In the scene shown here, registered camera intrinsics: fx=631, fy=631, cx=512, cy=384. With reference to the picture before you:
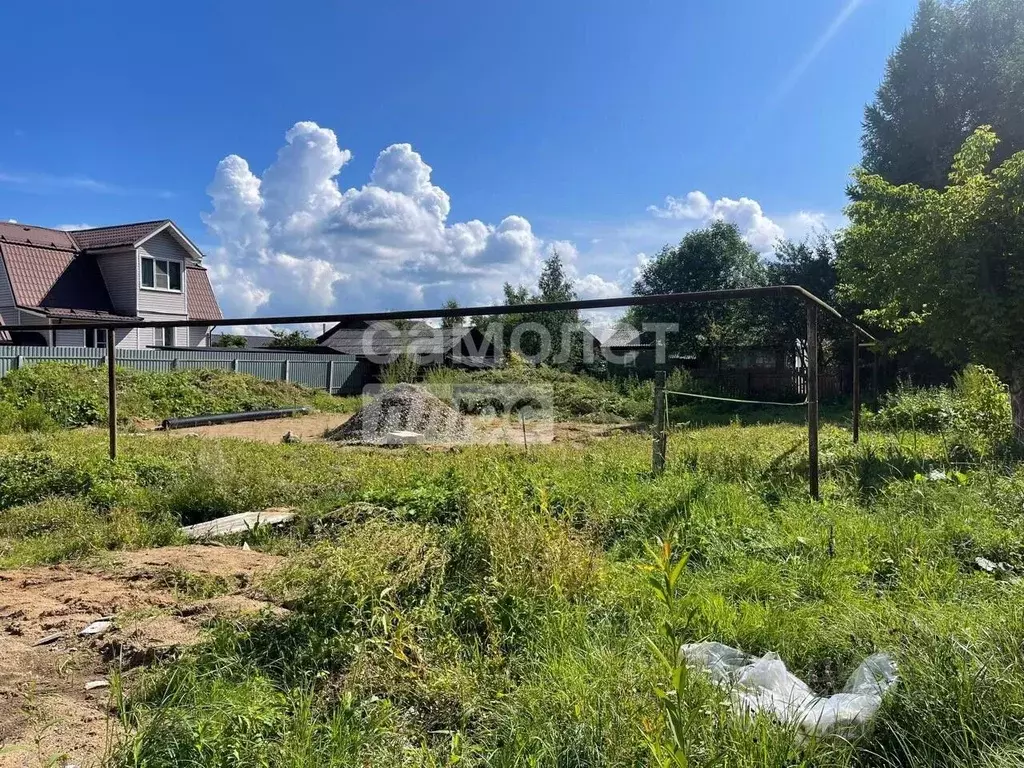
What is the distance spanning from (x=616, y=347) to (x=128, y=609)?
23432 mm

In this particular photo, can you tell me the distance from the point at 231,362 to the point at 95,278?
5753 millimetres

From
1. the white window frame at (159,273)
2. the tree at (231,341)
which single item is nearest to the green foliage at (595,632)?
the white window frame at (159,273)

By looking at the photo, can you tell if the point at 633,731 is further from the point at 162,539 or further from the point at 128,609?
the point at 162,539

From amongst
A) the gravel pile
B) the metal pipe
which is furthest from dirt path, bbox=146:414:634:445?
the gravel pile

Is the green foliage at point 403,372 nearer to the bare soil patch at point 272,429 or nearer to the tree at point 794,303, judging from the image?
the bare soil patch at point 272,429

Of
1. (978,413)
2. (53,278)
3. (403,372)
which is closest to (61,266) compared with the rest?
(53,278)

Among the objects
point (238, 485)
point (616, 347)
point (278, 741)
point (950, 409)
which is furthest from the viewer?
point (616, 347)

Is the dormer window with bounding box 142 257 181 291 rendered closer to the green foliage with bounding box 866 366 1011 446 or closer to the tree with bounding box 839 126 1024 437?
the tree with bounding box 839 126 1024 437

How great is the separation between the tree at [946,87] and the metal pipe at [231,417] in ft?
58.9

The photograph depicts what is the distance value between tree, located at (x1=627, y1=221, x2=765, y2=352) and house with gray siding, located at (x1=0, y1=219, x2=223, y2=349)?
16.2 m

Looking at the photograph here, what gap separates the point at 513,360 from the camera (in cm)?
2166

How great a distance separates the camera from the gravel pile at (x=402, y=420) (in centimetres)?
1165

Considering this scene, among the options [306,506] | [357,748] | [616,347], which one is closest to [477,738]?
[357,748]

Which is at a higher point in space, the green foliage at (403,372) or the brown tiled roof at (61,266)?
the brown tiled roof at (61,266)
